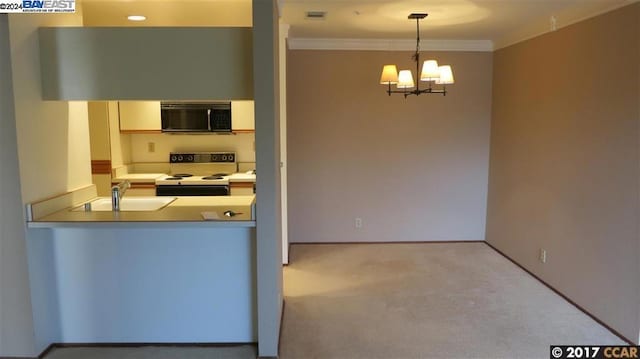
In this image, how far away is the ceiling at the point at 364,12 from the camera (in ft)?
11.6

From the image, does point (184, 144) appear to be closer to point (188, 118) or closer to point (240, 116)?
point (188, 118)

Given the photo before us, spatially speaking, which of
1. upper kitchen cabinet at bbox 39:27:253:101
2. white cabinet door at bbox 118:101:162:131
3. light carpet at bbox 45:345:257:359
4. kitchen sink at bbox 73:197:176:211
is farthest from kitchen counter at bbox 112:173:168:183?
light carpet at bbox 45:345:257:359

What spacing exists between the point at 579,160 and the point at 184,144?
4.17 meters

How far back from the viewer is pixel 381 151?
215 inches

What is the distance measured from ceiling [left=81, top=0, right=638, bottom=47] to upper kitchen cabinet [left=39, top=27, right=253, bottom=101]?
781mm

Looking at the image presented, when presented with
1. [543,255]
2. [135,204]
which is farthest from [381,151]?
[135,204]

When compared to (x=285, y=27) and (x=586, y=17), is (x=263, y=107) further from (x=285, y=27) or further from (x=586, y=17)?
(x=586, y=17)

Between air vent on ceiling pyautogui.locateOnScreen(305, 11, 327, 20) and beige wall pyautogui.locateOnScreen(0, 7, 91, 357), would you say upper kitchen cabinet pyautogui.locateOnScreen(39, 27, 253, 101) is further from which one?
air vent on ceiling pyautogui.locateOnScreen(305, 11, 327, 20)

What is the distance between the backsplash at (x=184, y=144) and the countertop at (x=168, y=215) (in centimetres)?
221

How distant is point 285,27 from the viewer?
14.2 ft

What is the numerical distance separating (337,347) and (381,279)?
4.62 ft

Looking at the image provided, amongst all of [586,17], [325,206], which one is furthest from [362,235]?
[586,17]

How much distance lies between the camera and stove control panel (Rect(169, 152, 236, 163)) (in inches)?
214
